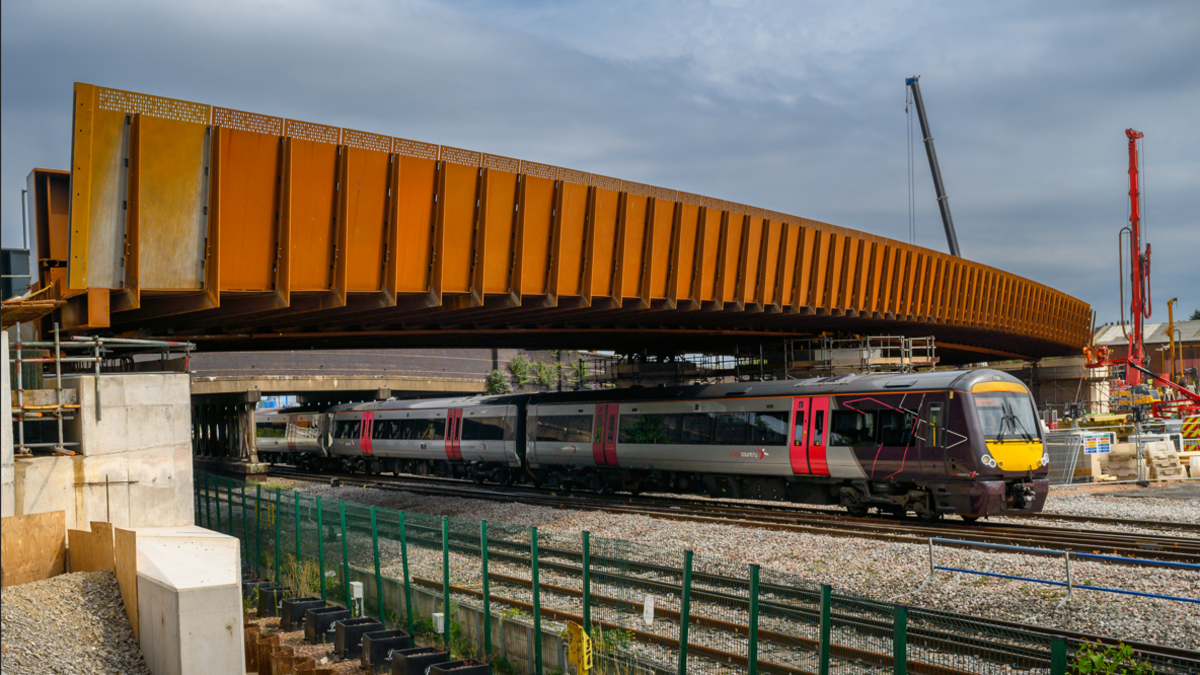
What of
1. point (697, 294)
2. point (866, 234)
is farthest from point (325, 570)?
point (866, 234)

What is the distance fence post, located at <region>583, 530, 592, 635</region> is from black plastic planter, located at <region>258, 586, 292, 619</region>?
6.10 m

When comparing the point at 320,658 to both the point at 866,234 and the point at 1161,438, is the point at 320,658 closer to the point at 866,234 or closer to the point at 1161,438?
the point at 866,234

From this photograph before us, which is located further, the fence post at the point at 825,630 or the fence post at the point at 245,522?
the fence post at the point at 245,522

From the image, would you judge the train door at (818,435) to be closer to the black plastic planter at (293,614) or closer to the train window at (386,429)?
the black plastic planter at (293,614)

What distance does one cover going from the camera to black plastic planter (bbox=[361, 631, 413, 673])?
1064cm

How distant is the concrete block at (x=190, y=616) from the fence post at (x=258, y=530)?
21.0ft

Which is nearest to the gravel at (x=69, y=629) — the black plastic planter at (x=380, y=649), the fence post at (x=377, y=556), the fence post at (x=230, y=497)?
the black plastic planter at (x=380, y=649)

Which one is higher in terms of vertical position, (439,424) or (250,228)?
(250,228)

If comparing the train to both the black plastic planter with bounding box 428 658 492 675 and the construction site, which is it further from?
the black plastic planter with bounding box 428 658 492 675

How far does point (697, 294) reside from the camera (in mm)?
23875

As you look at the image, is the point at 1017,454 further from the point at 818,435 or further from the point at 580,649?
the point at 580,649

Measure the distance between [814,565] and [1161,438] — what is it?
23.2 meters

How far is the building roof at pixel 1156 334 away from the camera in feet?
339

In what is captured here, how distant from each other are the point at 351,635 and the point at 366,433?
27.5m
